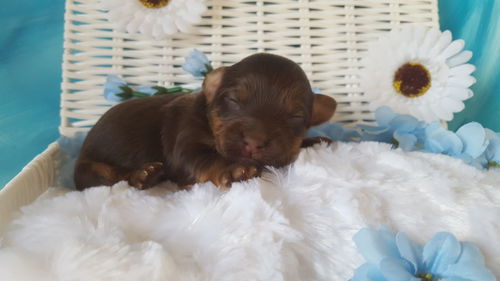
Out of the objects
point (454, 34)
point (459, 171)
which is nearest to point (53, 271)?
point (459, 171)

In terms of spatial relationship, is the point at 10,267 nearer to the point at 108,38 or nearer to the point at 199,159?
the point at 199,159

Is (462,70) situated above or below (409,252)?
above

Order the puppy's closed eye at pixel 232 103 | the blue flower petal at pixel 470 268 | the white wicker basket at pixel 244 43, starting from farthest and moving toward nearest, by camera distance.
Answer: the white wicker basket at pixel 244 43
the puppy's closed eye at pixel 232 103
the blue flower petal at pixel 470 268

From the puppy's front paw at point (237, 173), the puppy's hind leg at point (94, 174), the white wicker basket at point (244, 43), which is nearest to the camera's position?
the puppy's front paw at point (237, 173)

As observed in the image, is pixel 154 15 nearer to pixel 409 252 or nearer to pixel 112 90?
pixel 112 90

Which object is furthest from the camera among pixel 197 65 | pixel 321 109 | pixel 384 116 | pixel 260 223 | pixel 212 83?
pixel 197 65

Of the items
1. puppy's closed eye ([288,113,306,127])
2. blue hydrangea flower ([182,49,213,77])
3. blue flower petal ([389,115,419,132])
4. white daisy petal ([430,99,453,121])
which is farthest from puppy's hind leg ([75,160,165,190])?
white daisy petal ([430,99,453,121])

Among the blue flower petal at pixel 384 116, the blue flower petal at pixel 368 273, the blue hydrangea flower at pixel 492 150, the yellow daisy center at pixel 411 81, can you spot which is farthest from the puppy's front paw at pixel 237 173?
the yellow daisy center at pixel 411 81

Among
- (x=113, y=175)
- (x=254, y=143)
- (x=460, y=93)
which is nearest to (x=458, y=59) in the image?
(x=460, y=93)

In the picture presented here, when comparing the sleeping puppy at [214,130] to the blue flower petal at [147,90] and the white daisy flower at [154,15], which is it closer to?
the blue flower petal at [147,90]
